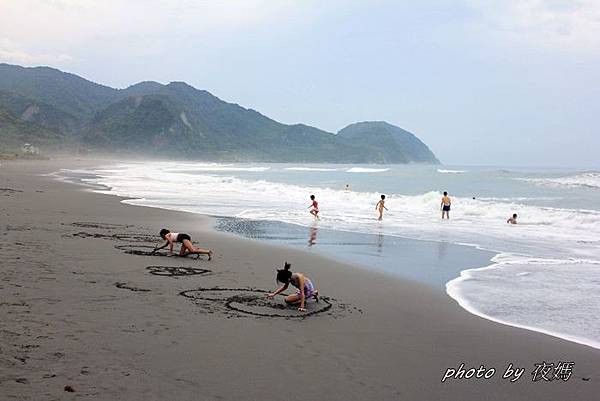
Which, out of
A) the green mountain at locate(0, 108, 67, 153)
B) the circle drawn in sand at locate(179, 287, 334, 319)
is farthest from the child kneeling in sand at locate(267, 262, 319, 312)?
the green mountain at locate(0, 108, 67, 153)

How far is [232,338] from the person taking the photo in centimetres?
659

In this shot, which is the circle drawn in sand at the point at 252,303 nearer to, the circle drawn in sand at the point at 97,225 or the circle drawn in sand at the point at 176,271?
the circle drawn in sand at the point at 176,271

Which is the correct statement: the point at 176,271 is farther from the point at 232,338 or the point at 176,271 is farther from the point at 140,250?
the point at 232,338

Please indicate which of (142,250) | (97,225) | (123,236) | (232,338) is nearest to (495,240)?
(142,250)

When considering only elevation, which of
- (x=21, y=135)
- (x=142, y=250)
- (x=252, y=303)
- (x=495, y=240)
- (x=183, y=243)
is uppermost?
(x=21, y=135)

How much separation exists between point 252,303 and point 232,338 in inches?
74.1

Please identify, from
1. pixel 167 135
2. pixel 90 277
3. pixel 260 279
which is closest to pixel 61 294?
pixel 90 277

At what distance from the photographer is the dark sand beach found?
5145 mm

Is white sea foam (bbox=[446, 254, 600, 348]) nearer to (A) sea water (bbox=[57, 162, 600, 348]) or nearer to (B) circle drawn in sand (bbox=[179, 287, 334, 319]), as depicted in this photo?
(A) sea water (bbox=[57, 162, 600, 348])

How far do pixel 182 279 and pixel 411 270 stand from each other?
17.0ft

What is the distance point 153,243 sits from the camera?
13727mm

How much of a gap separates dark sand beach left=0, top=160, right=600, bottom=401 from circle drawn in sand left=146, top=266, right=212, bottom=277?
55mm

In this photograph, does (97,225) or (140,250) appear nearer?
(140,250)

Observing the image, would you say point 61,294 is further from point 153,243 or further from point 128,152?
point 128,152
